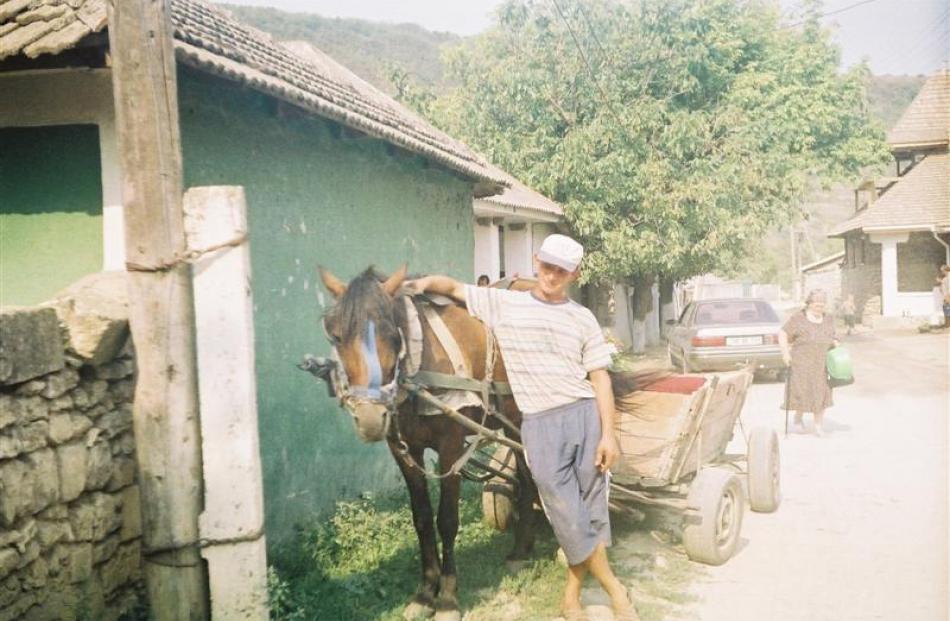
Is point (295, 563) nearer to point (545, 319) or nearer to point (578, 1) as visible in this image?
point (545, 319)

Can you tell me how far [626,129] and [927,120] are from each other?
1817 centimetres

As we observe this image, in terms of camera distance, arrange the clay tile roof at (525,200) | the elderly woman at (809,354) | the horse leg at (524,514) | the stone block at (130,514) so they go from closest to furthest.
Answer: the stone block at (130,514)
the horse leg at (524,514)
the elderly woman at (809,354)
the clay tile roof at (525,200)

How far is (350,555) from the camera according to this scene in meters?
5.29

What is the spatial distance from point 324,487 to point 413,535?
3.15 feet

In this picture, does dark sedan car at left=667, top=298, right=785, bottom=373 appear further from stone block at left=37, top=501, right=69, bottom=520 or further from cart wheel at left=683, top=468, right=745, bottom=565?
stone block at left=37, top=501, right=69, bottom=520

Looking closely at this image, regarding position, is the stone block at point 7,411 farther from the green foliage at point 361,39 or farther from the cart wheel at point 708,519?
the green foliage at point 361,39

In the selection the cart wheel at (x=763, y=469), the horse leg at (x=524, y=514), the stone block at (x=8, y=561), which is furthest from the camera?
the cart wheel at (x=763, y=469)

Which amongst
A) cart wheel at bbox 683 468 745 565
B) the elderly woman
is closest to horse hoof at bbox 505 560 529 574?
cart wheel at bbox 683 468 745 565

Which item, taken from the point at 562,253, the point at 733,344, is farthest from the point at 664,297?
the point at 562,253

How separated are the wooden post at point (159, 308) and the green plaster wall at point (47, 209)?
1.68 meters

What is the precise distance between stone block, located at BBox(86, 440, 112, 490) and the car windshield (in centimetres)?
1192

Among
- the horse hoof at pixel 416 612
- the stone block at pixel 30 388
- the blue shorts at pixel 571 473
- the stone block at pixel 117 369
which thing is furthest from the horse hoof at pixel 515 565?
the stone block at pixel 30 388

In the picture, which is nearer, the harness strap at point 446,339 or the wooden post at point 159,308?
the wooden post at point 159,308

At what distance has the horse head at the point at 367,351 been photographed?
3.57 m
